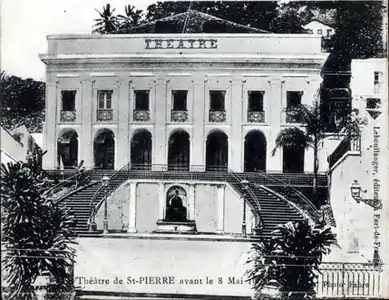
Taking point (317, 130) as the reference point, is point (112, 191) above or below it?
below

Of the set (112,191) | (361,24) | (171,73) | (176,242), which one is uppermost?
(361,24)

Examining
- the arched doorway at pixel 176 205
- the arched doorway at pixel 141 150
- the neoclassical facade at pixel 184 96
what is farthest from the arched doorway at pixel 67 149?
the arched doorway at pixel 176 205

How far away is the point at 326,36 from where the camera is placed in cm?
170

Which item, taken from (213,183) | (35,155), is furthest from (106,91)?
(213,183)

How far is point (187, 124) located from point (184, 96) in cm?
6

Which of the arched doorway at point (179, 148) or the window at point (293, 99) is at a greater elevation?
the window at point (293, 99)

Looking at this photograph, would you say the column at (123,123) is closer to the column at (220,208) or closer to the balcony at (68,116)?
the balcony at (68,116)

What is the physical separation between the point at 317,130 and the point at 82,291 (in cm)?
66

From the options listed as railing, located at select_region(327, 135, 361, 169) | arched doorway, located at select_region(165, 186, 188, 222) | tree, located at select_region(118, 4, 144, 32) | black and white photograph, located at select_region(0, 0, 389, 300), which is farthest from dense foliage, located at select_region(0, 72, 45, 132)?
railing, located at select_region(327, 135, 361, 169)

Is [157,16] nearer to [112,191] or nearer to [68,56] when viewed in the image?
[68,56]

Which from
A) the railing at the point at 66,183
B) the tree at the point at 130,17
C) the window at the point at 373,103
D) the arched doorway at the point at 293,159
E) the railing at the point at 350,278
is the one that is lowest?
the railing at the point at 350,278

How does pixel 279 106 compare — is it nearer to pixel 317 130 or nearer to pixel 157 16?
pixel 317 130

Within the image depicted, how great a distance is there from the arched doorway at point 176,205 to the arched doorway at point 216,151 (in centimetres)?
9

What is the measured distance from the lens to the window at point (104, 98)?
5.57 ft
